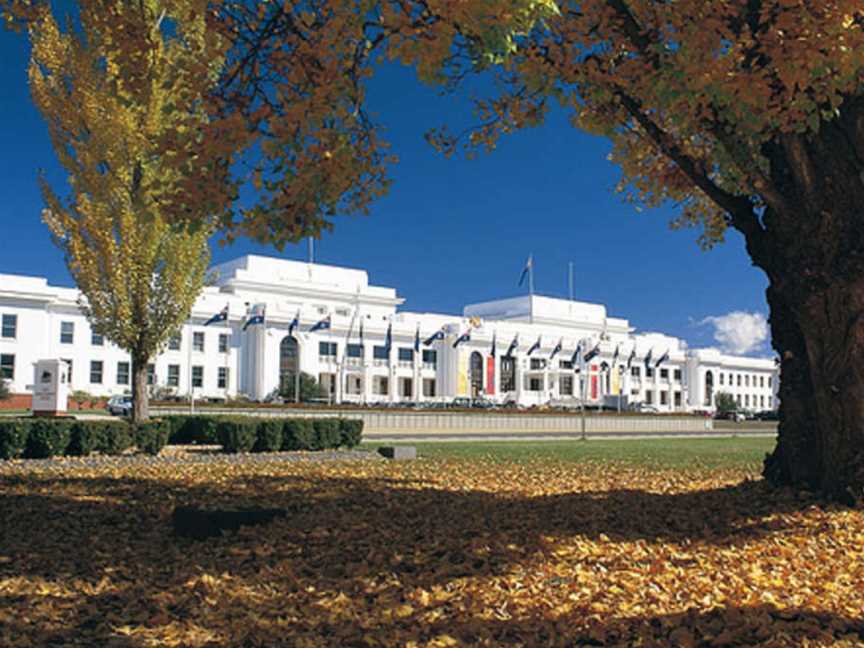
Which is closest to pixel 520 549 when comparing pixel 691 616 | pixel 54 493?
pixel 691 616

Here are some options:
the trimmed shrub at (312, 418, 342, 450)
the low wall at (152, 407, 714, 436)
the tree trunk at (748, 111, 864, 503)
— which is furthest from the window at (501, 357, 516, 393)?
the tree trunk at (748, 111, 864, 503)

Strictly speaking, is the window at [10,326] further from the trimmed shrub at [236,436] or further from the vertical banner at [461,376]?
the trimmed shrub at [236,436]

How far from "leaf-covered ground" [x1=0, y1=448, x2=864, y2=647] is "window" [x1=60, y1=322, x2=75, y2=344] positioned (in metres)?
56.5

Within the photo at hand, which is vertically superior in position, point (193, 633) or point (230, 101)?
point (230, 101)

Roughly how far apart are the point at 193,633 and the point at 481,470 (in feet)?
36.2

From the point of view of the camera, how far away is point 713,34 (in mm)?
8102

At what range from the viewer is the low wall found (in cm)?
4188

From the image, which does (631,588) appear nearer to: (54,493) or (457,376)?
(54,493)

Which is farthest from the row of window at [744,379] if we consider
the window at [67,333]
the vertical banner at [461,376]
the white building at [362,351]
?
the window at [67,333]

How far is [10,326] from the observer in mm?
61312

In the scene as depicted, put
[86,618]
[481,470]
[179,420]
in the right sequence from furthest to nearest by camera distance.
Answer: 1. [179,420]
2. [481,470]
3. [86,618]

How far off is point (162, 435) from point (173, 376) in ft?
167

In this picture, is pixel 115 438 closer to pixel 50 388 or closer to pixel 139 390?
pixel 139 390

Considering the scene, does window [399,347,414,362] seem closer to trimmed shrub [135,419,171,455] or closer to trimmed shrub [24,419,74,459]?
trimmed shrub [135,419,171,455]
